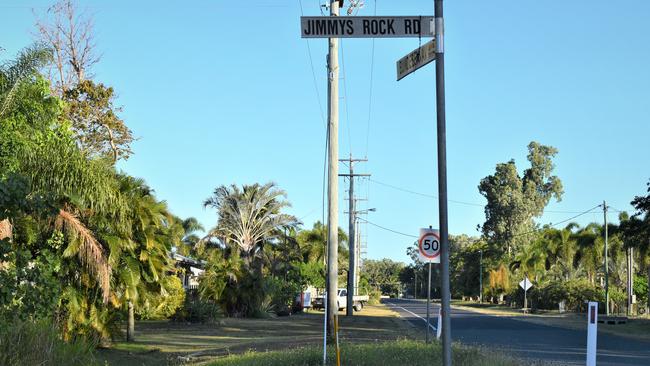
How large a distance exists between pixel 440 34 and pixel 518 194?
7505 centimetres

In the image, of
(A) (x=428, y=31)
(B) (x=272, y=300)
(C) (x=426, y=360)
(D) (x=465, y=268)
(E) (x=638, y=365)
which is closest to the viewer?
A: (A) (x=428, y=31)

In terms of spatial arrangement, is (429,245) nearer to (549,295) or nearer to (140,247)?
(140,247)

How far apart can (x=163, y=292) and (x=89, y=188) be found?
26.3 ft

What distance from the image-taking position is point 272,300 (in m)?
43.4

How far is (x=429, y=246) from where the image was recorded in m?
16.5

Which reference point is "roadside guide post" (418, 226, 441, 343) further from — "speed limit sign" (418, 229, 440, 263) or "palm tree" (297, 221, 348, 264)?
"palm tree" (297, 221, 348, 264)

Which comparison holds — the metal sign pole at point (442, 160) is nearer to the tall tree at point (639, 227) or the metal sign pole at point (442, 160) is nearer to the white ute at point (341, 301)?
the tall tree at point (639, 227)

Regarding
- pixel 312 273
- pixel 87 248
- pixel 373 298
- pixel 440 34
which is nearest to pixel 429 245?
pixel 87 248

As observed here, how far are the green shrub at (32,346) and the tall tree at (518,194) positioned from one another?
242 ft

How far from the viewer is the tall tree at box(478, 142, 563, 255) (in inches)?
3194

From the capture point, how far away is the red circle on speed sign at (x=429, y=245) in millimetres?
16453

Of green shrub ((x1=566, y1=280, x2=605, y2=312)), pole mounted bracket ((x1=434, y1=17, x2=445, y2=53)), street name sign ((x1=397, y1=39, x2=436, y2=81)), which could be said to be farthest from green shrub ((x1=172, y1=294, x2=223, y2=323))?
green shrub ((x1=566, y1=280, x2=605, y2=312))

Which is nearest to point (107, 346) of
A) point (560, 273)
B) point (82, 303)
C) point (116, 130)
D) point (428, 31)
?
point (82, 303)

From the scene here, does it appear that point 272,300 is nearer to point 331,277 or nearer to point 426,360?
point 331,277
